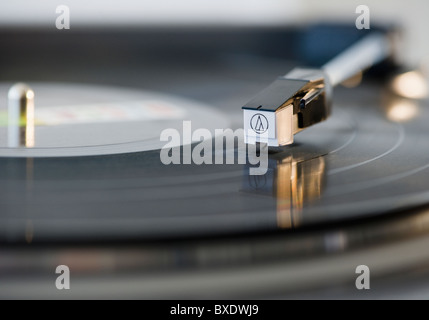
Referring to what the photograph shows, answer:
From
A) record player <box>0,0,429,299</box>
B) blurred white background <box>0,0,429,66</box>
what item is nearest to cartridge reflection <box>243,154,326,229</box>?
record player <box>0,0,429,299</box>

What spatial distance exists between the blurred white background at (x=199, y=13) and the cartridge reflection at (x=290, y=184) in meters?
0.90

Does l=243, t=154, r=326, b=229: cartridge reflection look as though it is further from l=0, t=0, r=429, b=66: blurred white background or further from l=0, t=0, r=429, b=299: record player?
l=0, t=0, r=429, b=66: blurred white background

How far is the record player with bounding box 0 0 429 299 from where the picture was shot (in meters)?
0.43

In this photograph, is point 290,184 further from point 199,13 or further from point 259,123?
point 199,13

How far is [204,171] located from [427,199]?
182mm

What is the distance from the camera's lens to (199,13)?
161 cm

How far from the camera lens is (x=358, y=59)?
1.08m

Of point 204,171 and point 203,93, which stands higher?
point 203,93

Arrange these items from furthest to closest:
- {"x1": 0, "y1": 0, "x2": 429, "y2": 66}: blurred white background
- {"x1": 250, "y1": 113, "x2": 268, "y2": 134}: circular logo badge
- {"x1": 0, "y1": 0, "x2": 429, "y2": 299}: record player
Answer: {"x1": 0, "y1": 0, "x2": 429, "y2": 66}: blurred white background → {"x1": 250, "y1": 113, "x2": 268, "y2": 134}: circular logo badge → {"x1": 0, "y1": 0, "x2": 429, "y2": 299}: record player

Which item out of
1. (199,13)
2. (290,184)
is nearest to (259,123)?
(290,184)

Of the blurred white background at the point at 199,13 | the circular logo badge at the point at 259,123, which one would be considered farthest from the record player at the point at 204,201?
the blurred white background at the point at 199,13
